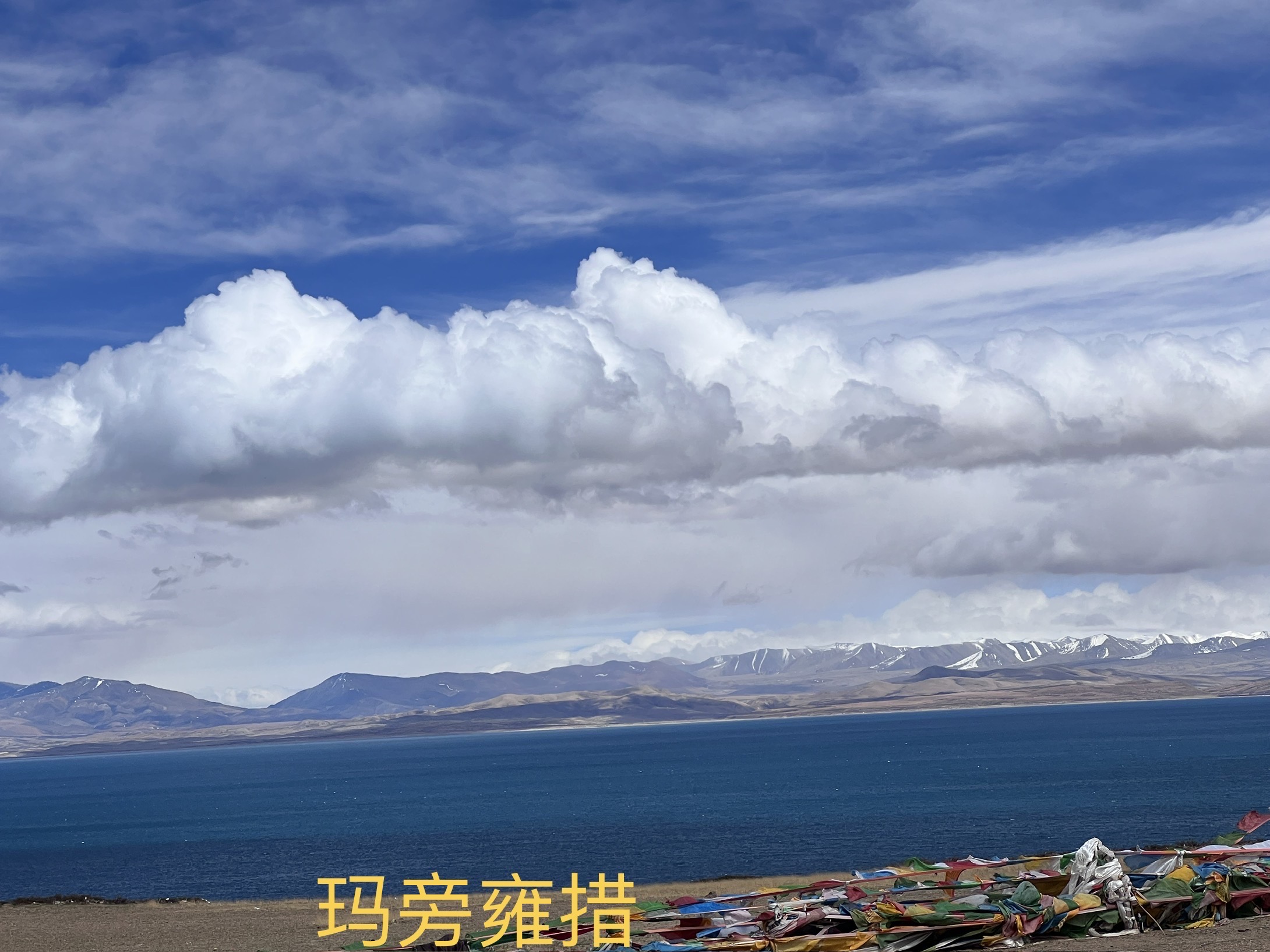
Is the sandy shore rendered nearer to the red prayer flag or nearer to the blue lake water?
the red prayer flag

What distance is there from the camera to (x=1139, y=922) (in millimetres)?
24562

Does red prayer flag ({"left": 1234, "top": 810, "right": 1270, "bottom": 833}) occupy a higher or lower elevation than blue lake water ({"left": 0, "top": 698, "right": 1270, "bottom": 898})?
higher

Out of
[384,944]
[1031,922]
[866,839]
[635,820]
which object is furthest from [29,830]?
[1031,922]

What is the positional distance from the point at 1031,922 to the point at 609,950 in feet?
27.2

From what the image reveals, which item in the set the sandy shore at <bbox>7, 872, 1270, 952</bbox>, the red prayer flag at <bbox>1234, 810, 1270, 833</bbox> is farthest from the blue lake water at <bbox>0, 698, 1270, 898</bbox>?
the red prayer flag at <bbox>1234, 810, 1270, 833</bbox>

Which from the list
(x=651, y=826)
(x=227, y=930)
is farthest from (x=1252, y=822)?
(x=651, y=826)

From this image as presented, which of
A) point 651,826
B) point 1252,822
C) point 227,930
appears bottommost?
point 651,826

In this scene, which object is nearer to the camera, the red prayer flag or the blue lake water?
the red prayer flag

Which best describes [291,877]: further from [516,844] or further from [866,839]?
[866,839]

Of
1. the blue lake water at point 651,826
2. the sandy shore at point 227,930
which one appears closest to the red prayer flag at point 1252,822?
the sandy shore at point 227,930

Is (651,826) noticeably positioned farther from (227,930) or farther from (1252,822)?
(1252,822)

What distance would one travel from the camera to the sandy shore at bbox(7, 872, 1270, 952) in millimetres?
23031

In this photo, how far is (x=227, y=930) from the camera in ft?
130

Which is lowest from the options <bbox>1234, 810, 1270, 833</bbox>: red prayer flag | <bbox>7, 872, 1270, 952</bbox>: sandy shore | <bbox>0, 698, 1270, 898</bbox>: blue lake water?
<bbox>0, 698, 1270, 898</bbox>: blue lake water
